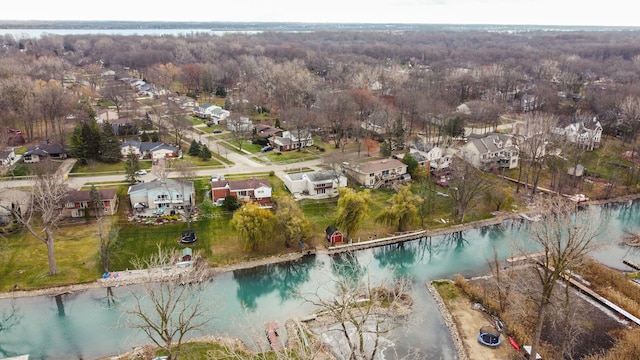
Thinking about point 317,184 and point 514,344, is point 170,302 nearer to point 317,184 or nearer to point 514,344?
point 514,344

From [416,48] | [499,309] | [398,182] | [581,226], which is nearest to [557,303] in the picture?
[499,309]

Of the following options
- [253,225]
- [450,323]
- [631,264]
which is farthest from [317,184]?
[631,264]

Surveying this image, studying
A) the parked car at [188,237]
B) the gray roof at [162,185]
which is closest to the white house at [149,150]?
the gray roof at [162,185]

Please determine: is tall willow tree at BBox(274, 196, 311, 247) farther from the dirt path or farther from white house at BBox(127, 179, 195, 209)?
the dirt path

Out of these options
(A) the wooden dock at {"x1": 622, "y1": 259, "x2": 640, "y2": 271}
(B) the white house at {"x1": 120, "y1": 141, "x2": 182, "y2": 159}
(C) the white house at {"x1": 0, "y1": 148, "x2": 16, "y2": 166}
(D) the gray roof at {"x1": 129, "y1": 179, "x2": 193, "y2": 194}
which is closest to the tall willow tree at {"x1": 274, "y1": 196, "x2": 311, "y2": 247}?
(D) the gray roof at {"x1": 129, "y1": 179, "x2": 193, "y2": 194}

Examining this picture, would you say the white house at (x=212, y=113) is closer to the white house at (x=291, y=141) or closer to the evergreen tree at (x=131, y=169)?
the white house at (x=291, y=141)
